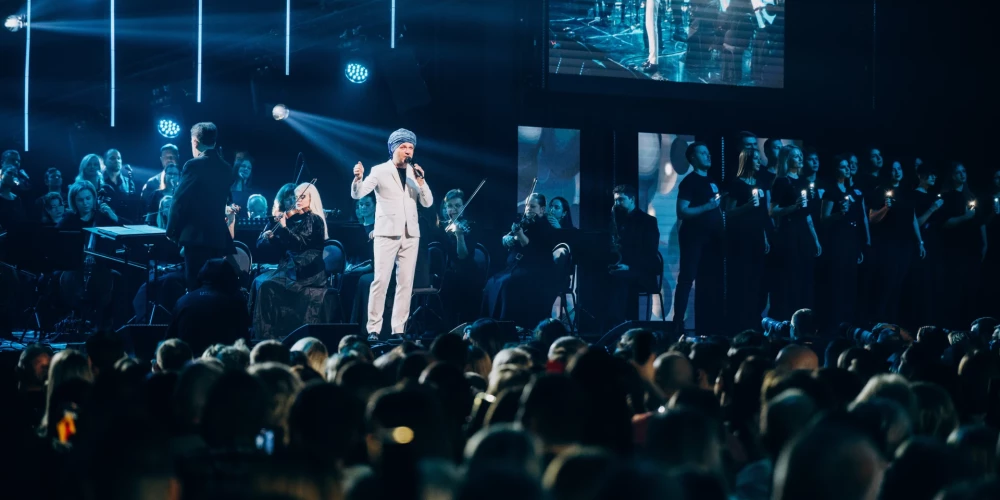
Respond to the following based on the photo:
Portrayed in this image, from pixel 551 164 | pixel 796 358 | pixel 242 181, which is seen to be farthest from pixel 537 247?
pixel 796 358

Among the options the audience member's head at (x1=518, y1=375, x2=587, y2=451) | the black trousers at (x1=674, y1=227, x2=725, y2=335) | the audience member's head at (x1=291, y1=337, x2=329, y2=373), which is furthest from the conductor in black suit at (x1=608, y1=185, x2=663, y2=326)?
the audience member's head at (x1=518, y1=375, x2=587, y2=451)

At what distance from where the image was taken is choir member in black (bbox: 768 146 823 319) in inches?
448

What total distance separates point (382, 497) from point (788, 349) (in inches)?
120

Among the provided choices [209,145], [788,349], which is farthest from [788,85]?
[788,349]

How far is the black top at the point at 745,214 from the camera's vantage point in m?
11.2

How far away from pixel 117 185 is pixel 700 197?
613cm

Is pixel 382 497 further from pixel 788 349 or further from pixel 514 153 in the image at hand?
pixel 514 153

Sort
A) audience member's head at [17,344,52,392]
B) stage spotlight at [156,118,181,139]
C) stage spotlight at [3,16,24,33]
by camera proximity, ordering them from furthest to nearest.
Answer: stage spotlight at [156,118,181,139] → stage spotlight at [3,16,24,33] → audience member's head at [17,344,52,392]

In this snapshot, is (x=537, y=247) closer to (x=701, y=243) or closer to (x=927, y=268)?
(x=701, y=243)

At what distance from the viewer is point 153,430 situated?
267cm

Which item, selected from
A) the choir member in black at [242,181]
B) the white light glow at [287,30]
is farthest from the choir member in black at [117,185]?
the white light glow at [287,30]

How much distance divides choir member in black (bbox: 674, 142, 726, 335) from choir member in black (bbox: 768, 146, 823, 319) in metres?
0.64

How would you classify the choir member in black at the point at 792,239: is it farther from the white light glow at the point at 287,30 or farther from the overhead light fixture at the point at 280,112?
the overhead light fixture at the point at 280,112

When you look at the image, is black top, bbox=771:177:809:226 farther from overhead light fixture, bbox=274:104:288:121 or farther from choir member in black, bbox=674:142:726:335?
overhead light fixture, bbox=274:104:288:121
